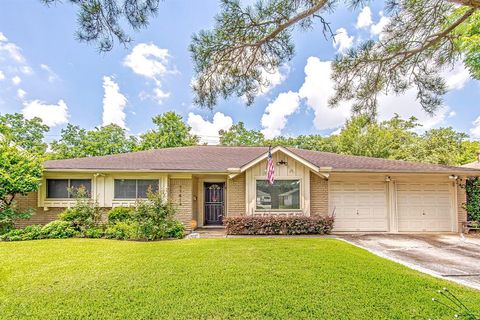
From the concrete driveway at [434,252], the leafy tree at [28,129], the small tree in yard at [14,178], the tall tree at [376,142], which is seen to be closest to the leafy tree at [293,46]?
the concrete driveway at [434,252]

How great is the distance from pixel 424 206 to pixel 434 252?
4075 mm

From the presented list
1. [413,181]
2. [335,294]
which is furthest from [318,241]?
[413,181]

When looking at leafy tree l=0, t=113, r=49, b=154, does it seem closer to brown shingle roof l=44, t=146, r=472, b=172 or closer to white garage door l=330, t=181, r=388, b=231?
brown shingle roof l=44, t=146, r=472, b=172

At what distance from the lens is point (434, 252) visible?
7.74 m

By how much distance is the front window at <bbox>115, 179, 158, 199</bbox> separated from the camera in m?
11.0

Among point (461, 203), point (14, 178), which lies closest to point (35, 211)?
point (14, 178)

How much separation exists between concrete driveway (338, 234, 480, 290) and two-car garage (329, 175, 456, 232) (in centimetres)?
74

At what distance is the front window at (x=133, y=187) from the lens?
1105 cm

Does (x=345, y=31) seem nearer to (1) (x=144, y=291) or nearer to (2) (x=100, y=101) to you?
(1) (x=144, y=291)

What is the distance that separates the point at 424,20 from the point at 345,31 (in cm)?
164

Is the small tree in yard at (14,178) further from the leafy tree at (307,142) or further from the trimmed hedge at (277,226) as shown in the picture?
the leafy tree at (307,142)

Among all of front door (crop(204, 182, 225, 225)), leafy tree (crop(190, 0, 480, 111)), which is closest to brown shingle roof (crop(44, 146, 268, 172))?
front door (crop(204, 182, 225, 225))

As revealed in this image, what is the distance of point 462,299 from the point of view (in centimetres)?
429

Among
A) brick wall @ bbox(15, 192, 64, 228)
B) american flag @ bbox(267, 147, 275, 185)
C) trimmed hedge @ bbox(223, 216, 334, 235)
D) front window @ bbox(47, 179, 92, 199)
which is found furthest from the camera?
front window @ bbox(47, 179, 92, 199)
